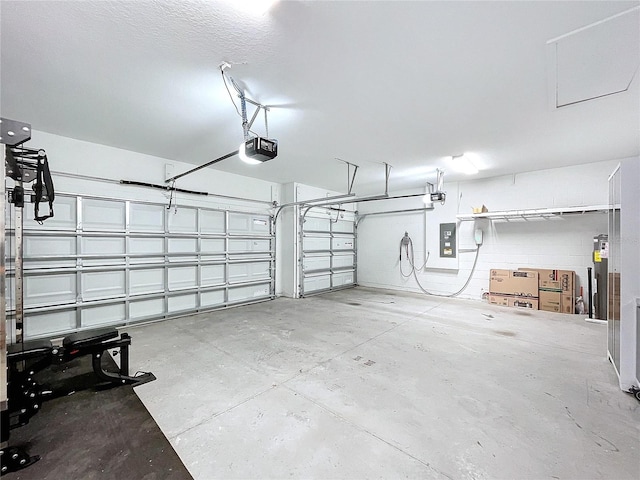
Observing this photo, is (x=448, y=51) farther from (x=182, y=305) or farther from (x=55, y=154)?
(x=182, y=305)

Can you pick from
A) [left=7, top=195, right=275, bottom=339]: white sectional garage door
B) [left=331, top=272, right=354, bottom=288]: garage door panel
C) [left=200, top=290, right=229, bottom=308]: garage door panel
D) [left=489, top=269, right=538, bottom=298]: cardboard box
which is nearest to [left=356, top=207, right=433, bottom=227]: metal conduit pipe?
[left=331, top=272, right=354, bottom=288]: garage door panel

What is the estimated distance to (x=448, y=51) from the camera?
2020mm

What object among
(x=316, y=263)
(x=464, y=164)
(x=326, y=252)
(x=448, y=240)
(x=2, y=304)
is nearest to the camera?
(x=2, y=304)

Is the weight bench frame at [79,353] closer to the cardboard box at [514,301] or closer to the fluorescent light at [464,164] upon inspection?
the fluorescent light at [464,164]

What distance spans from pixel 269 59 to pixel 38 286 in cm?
413

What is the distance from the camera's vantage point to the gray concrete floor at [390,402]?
160cm

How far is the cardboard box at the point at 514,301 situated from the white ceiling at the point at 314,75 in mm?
2833

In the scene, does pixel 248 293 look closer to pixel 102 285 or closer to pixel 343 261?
pixel 102 285

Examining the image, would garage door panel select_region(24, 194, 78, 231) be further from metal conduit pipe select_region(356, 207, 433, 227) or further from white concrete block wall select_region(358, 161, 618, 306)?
white concrete block wall select_region(358, 161, 618, 306)

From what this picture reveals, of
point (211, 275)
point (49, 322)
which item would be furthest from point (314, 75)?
point (49, 322)

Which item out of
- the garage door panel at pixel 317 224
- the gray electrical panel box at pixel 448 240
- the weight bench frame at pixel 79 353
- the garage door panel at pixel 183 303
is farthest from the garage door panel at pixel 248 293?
the gray electrical panel box at pixel 448 240

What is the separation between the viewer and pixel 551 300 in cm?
511

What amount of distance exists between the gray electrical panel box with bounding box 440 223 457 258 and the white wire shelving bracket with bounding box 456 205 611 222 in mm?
365

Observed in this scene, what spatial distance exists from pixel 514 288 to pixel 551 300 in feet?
1.95
